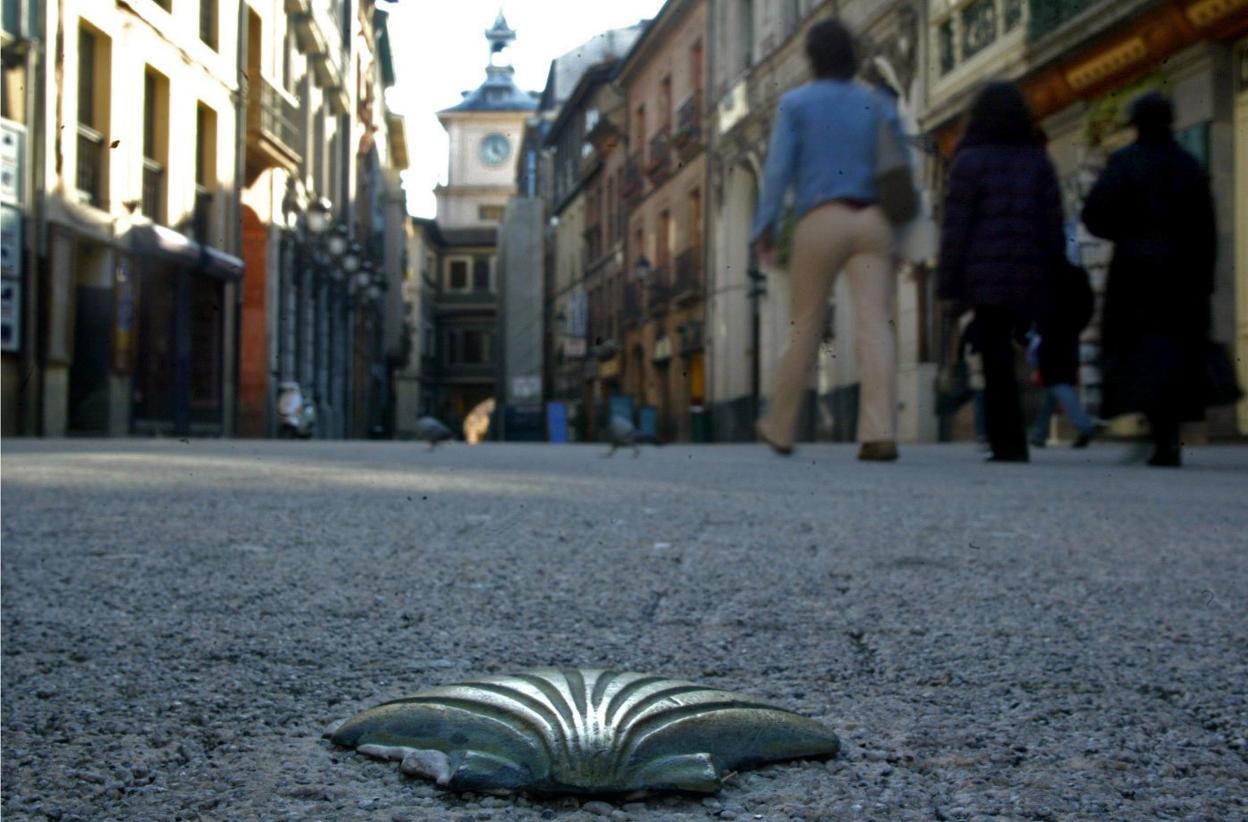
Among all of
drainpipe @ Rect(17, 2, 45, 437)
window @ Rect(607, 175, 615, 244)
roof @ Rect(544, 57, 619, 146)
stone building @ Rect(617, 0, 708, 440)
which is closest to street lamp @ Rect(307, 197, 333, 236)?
stone building @ Rect(617, 0, 708, 440)

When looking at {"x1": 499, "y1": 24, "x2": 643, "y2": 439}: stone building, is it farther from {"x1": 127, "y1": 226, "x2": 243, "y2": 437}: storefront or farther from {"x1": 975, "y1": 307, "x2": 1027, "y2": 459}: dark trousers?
{"x1": 975, "y1": 307, "x2": 1027, "y2": 459}: dark trousers

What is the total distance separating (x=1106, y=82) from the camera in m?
12.9

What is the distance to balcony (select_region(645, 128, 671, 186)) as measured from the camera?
88.7ft

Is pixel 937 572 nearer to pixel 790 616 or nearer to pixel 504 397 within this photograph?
pixel 790 616

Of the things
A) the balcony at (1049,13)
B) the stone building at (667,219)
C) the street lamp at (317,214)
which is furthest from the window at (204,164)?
the stone building at (667,219)

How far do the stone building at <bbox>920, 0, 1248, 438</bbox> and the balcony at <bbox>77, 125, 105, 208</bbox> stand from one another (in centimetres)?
865

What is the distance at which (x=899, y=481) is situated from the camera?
505 centimetres

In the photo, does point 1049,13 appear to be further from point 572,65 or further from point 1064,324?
point 572,65

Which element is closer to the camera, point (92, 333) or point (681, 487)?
point (681, 487)

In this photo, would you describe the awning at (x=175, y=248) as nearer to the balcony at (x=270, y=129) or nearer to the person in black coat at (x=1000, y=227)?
the balcony at (x=270, y=129)

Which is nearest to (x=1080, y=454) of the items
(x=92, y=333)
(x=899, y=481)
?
(x=899, y=481)

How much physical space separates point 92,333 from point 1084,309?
563 centimetres

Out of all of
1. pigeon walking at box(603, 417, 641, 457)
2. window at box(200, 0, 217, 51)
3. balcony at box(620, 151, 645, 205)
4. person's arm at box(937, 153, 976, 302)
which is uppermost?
balcony at box(620, 151, 645, 205)

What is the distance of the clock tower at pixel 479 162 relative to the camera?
72750 mm
